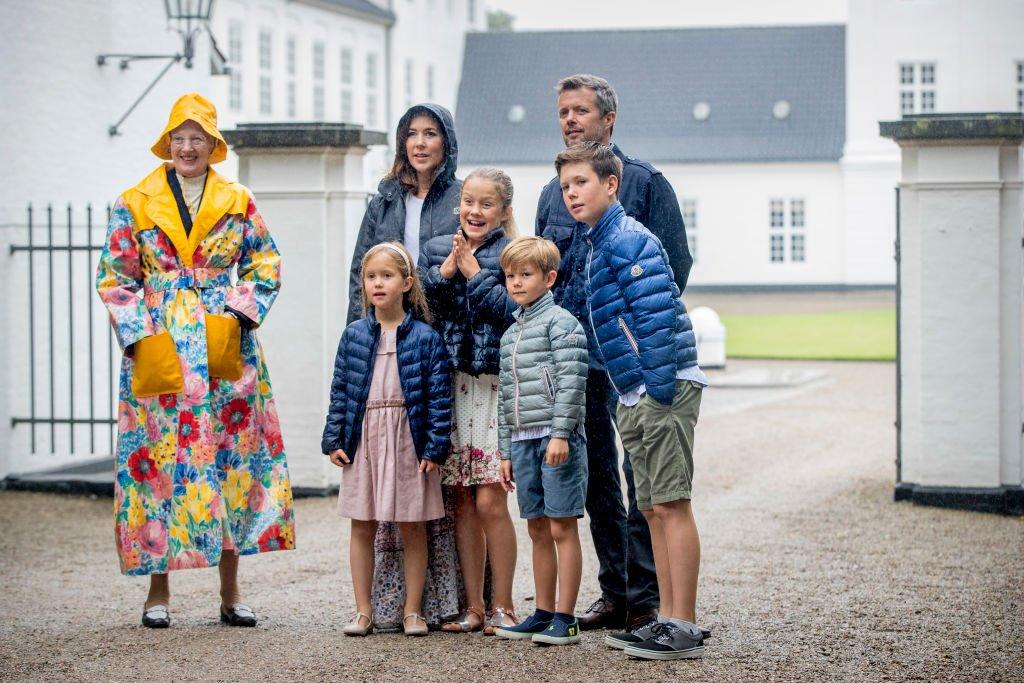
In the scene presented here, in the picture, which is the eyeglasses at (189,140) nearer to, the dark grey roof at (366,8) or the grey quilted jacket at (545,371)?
the grey quilted jacket at (545,371)

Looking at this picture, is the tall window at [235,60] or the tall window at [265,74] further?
the tall window at [265,74]

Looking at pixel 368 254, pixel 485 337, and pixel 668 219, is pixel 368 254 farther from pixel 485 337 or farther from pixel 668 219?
pixel 668 219

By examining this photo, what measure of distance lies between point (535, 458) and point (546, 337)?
0.43 meters

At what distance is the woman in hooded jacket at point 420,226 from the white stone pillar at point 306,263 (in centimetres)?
358

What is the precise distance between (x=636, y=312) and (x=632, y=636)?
1.10 meters

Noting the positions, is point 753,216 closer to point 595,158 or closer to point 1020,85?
point 1020,85

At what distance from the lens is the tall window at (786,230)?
1885 inches

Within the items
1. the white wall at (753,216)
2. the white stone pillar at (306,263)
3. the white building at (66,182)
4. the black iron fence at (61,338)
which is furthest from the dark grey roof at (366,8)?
the white stone pillar at (306,263)

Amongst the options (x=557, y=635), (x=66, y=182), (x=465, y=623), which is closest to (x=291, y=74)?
(x=66, y=182)

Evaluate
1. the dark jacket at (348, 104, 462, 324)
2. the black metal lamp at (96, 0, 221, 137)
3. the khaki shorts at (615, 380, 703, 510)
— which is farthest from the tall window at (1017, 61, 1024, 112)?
the khaki shorts at (615, 380, 703, 510)

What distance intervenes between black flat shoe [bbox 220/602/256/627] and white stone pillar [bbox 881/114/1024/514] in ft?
14.6

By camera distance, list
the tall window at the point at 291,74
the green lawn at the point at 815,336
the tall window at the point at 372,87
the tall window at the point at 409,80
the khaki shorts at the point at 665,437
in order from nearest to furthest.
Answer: the khaki shorts at the point at 665,437 → the green lawn at the point at 815,336 → the tall window at the point at 291,74 → the tall window at the point at 372,87 → the tall window at the point at 409,80

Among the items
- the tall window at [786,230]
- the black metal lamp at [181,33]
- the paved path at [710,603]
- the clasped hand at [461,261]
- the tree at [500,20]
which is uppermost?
the tree at [500,20]

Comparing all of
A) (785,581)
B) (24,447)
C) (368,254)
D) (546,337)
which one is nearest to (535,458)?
(546,337)
